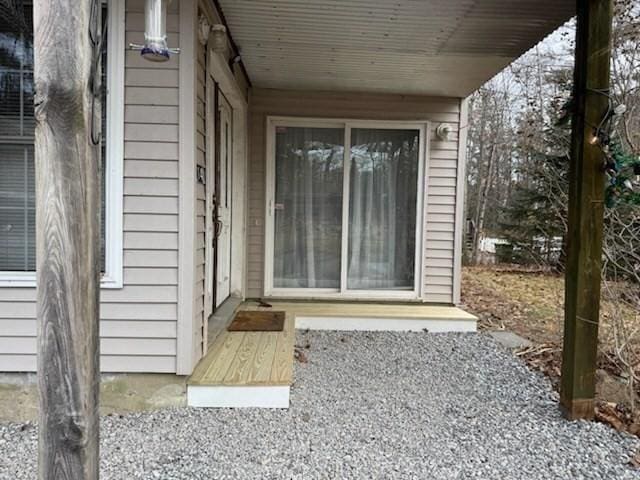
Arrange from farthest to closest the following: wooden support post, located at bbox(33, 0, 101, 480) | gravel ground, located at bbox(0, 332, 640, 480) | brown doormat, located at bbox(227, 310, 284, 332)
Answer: brown doormat, located at bbox(227, 310, 284, 332) → gravel ground, located at bbox(0, 332, 640, 480) → wooden support post, located at bbox(33, 0, 101, 480)

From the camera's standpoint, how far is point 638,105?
3.26m

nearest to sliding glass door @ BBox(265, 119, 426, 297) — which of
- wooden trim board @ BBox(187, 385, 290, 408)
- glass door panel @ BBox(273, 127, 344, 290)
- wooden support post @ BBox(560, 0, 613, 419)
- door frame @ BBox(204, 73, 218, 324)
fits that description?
glass door panel @ BBox(273, 127, 344, 290)

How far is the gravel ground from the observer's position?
6.34ft

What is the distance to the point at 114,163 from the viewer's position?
2.37 meters

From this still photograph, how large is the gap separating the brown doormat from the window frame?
1.31 metres

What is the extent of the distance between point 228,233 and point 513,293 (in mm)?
4855

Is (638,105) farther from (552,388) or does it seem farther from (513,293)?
(513,293)

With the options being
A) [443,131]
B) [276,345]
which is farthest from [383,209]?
[276,345]

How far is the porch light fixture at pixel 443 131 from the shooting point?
4.65 m

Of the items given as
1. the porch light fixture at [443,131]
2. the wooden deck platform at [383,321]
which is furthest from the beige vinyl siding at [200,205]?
the porch light fixture at [443,131]

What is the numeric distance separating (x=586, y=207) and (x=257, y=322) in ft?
8.48

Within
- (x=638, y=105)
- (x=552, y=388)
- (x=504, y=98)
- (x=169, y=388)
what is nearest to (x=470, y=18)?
(x=638, y=105)

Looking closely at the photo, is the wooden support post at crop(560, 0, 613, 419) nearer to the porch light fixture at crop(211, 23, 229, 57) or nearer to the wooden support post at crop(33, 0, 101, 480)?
the porch light fixture at crop(211, 23, 229, 57)

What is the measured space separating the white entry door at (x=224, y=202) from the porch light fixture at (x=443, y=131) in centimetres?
219
